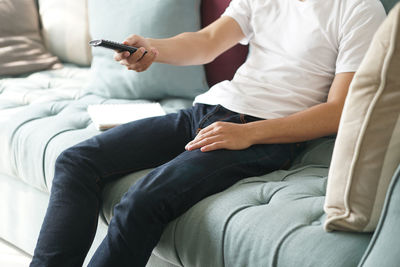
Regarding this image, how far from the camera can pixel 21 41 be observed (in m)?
2.28

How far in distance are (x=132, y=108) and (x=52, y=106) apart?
0.31m

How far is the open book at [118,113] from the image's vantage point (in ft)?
5.14

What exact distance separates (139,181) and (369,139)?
529mm

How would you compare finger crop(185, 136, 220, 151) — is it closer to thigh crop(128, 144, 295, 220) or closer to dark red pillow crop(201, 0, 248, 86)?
thigh crop(128, 144, 295, 220)

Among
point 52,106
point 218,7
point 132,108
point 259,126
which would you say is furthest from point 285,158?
point 52,106

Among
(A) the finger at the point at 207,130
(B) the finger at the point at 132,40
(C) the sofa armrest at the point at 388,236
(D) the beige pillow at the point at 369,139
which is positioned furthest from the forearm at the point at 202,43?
(C) the sofa armrest at the point at 388,236

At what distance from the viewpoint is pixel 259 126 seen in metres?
1.29

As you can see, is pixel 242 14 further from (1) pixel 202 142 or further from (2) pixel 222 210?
(2) pixel 222 210

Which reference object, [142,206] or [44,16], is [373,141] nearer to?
[142,206]

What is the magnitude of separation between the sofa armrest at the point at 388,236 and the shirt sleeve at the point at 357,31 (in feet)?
1.75

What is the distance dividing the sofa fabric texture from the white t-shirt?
34cm

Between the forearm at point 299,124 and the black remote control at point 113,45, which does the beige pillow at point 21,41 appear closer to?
the black remote control at point 113,45

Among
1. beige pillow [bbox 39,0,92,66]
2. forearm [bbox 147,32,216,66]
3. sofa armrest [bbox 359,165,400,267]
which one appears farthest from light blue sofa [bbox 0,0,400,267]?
beige pillow [bbox 39,0,92,66]

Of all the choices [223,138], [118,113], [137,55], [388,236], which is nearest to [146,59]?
[137,55]
